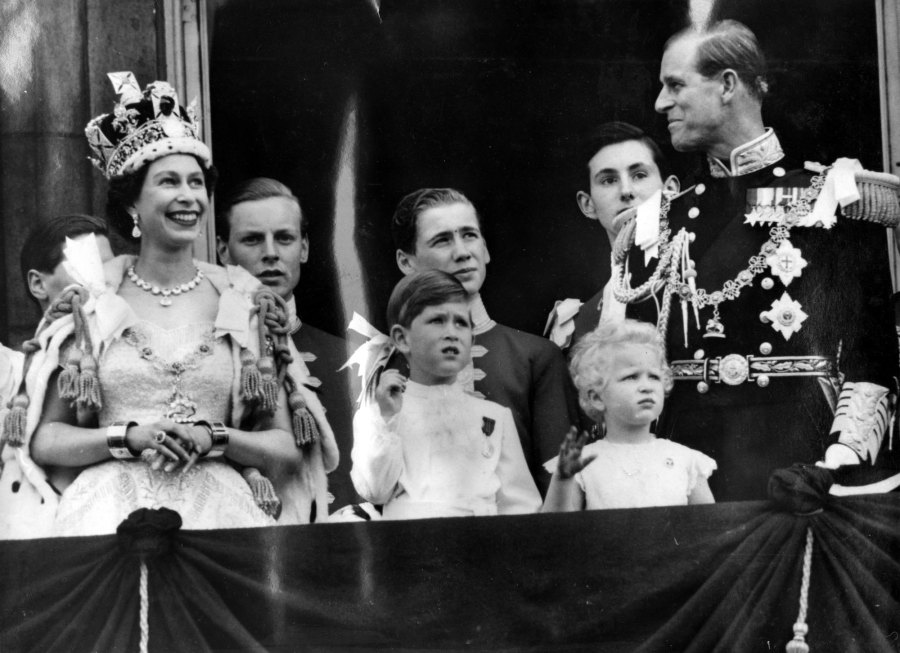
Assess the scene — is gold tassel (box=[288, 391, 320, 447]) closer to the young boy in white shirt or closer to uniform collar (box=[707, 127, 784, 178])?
the young boy in white shirt

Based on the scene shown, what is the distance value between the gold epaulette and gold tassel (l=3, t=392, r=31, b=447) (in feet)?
Result: 11.1

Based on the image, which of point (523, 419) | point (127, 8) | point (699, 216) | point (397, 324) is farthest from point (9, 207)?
point (699, 216)

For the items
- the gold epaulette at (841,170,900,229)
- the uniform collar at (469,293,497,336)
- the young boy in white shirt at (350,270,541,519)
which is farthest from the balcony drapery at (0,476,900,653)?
the gold epaulette at (841,170,900,229)

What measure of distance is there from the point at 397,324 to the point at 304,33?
A: 4.37 ft

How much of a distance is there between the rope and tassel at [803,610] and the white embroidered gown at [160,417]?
2051 millimetres

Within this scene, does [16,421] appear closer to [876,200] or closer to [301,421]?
[301,421]

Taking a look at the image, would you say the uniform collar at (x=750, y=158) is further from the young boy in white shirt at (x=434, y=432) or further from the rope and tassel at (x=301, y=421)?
the rope and tassel at (x=301, y=421)

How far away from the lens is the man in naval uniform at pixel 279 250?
27.3 feet

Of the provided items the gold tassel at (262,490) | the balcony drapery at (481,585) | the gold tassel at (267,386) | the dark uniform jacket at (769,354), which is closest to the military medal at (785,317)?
the dark uniform jacket at (769,354)

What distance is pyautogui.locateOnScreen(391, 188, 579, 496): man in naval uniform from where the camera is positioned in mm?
8297

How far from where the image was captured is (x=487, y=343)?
839 cm

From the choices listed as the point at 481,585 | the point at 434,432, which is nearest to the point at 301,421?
the point at 434,432

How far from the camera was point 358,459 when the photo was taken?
819 centimetres

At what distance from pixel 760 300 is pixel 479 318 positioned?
115 cm
